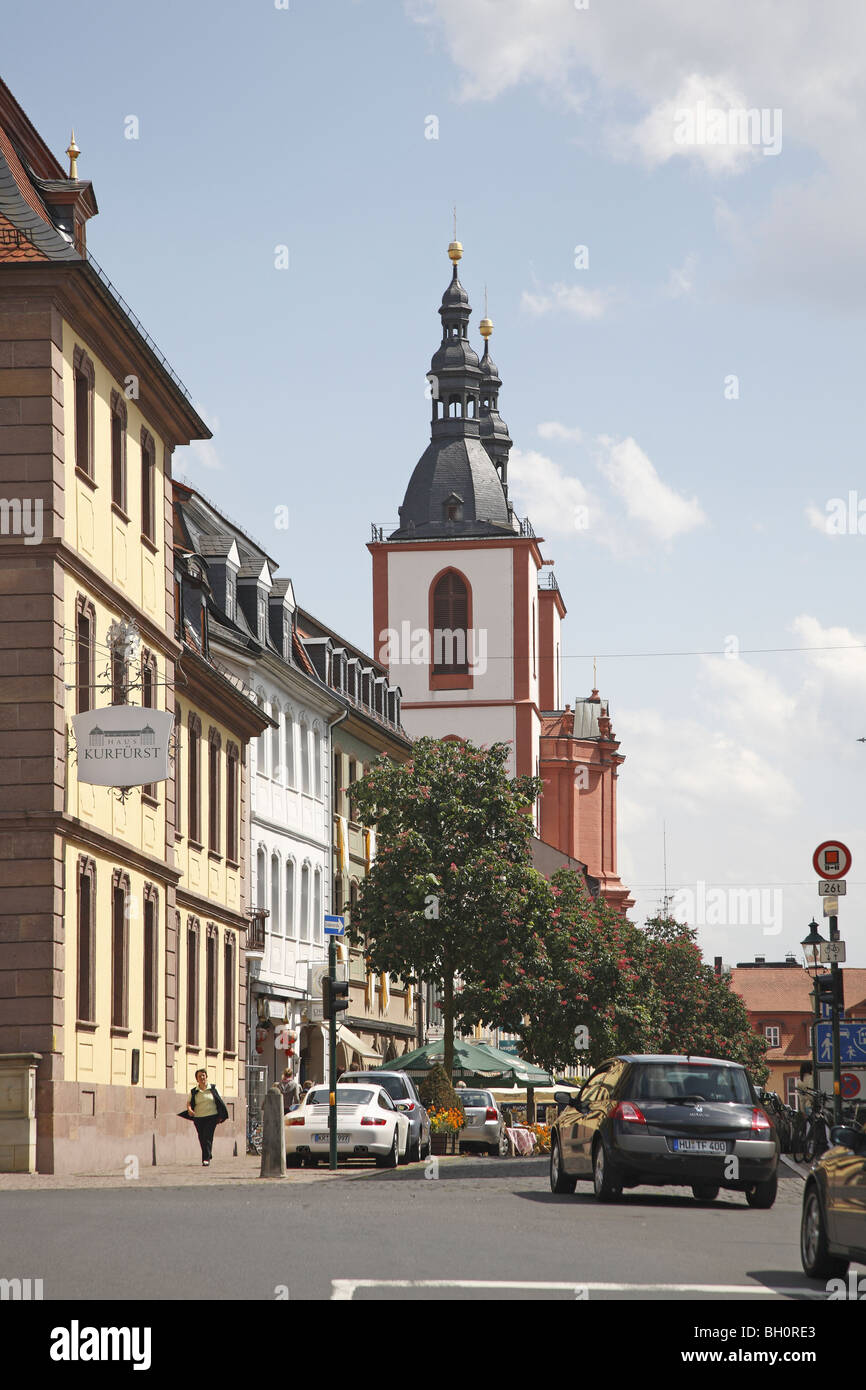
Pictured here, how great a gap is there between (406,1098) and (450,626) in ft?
210

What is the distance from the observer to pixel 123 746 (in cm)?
2716

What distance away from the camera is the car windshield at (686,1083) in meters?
20.9

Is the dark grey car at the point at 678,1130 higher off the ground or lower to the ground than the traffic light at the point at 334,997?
lower

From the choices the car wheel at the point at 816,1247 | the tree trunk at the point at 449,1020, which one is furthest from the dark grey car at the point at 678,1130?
the tree trunk at the point at 449,1020

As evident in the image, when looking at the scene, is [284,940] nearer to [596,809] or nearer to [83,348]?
[83,348]

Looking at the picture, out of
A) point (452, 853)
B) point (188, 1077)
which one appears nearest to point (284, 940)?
point (452, 853)

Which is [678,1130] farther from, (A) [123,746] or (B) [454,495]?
(B) [454,495]

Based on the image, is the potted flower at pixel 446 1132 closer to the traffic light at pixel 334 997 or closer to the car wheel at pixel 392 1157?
the car wheel at pixel 392 1157

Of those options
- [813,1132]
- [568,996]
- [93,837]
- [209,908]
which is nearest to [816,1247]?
[93,837]

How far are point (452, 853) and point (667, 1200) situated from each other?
23692mm

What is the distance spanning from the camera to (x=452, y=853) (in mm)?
45594

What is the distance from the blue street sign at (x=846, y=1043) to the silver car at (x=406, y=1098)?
29.9 ft

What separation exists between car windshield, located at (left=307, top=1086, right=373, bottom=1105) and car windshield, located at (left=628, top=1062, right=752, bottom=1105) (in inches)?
460

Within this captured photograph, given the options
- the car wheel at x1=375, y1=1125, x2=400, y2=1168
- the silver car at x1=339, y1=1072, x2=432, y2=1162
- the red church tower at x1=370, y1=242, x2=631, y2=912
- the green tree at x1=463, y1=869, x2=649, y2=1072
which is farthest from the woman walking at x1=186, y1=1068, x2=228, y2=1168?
the red church tower at x1=370, y1=242, x2=631, y2=912
